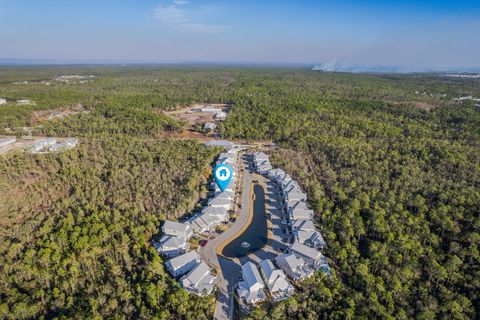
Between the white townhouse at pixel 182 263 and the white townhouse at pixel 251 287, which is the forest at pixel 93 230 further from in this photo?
the white townhouse at pixel 251 287

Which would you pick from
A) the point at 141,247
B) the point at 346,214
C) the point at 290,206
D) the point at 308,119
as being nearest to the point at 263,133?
the point at 308,119

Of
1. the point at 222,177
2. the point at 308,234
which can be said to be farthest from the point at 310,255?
the point at 222,177

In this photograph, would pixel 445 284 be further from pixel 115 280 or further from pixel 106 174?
pixel 106 174

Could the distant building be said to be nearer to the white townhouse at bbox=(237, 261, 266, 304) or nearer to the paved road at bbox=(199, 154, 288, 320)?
the paved road at bbox=(199, 154, 288, 320)

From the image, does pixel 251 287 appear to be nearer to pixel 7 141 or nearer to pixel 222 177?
pixel 222 177

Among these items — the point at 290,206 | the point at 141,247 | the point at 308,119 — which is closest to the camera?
the point at 141,247

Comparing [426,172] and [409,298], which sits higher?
[426,172]
